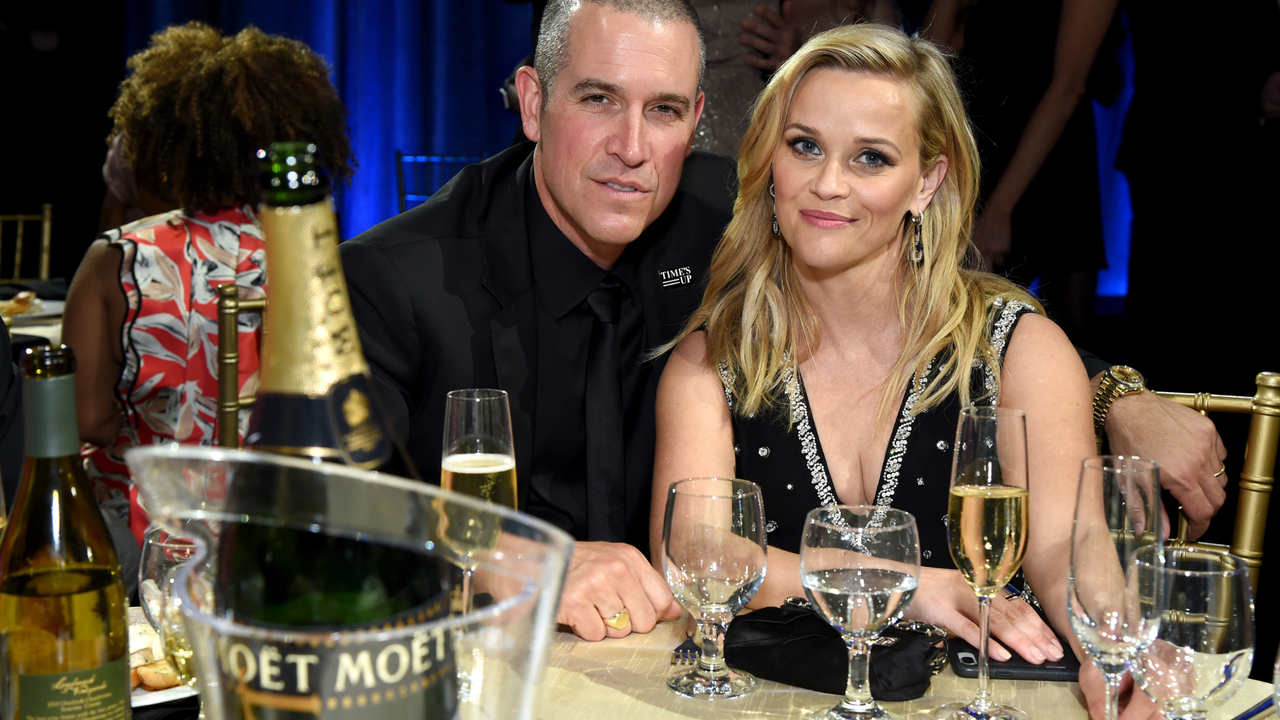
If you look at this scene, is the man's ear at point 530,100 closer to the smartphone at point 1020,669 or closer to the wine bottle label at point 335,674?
the smartphone at point 1020,669

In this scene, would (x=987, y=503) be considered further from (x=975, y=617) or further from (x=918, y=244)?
(x=918, y=244)

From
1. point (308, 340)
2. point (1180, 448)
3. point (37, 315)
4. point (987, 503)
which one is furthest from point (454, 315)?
point (37, 315)

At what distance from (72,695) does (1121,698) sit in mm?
902

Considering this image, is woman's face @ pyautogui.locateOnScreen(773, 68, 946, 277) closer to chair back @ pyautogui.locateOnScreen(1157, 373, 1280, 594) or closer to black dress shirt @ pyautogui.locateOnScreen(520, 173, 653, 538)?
black dress shirt @ pyautogui.locateOnScreen(520, 173, 653, 538)

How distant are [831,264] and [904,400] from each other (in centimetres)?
27

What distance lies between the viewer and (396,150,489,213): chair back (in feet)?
22.5

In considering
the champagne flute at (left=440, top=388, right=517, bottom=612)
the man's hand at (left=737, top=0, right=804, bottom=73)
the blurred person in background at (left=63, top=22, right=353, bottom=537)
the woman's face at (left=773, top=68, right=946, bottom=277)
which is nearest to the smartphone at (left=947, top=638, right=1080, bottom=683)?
the champagne flute at (left=440, top=388, right=517, bottom=612)

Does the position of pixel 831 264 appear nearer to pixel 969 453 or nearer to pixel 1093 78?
pixel 969 453

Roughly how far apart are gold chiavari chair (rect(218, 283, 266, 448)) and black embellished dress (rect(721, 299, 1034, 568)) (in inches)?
36.2

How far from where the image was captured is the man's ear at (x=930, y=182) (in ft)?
6.34

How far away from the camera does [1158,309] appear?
11.5 ft

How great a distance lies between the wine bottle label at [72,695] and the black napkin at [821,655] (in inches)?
23.3

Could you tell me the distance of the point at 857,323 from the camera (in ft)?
6.47

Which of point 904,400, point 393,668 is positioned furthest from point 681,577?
point 904,400
